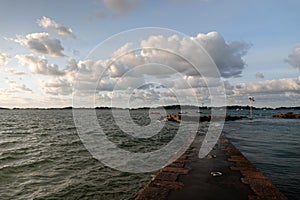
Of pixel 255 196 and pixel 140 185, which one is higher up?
pixel 255 196

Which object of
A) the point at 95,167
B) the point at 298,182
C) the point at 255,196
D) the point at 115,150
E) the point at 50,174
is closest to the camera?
the point at 255,196

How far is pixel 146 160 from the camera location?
13.8 meters

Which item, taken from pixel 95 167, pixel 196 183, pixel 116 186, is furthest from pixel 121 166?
pixel 196 183

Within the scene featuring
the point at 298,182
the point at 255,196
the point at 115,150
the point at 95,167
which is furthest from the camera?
the point at 115,150

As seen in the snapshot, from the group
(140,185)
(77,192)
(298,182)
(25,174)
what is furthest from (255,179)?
(25,174)

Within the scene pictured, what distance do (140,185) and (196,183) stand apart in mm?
2898

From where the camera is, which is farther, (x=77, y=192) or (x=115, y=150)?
(x=115, y=150)

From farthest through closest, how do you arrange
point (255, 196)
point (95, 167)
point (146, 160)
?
point (146, 160), point (95, 167), point (255, 196)

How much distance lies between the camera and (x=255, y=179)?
24.3 ft

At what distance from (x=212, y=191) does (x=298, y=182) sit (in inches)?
184

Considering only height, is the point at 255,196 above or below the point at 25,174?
above

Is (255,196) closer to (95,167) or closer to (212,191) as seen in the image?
(212,191)

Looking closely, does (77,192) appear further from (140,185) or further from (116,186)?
(140,185)

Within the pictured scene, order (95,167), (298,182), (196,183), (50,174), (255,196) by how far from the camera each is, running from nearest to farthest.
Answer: (255,196) → (196,183) → (298,182) → (50,174) → (95,167)
